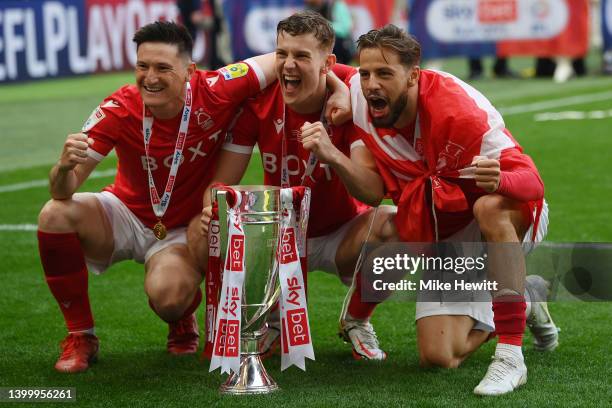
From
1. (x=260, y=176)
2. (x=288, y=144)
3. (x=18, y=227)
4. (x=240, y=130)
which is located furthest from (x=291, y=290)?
(x=260, y=176)

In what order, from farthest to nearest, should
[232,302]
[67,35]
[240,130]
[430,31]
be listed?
[430,31] → [67,35] → [240,130] → [232,302]

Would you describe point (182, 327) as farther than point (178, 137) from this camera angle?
Yes

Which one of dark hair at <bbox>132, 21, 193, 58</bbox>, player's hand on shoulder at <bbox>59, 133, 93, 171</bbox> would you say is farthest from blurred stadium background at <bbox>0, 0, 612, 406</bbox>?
dark hair at <bbox>132, 21, 193, 58</bbox>

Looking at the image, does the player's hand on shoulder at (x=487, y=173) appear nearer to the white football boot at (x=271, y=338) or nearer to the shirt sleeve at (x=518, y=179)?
the shirt sleeve at (x=518, y=179)

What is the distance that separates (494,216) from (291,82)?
1.05 m

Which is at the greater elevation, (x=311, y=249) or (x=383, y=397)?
(x=311, y=249)

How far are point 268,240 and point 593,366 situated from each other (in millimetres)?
1415

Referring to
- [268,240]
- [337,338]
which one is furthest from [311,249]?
[268,240]

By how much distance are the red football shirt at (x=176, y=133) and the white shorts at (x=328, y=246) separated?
0.54 metres

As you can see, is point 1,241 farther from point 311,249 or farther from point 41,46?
point 41,46

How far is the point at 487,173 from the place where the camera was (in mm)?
4492

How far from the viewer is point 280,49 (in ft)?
16.7

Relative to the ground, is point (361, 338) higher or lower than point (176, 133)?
lower

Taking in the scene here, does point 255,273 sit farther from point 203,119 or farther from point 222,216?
point 203,119
